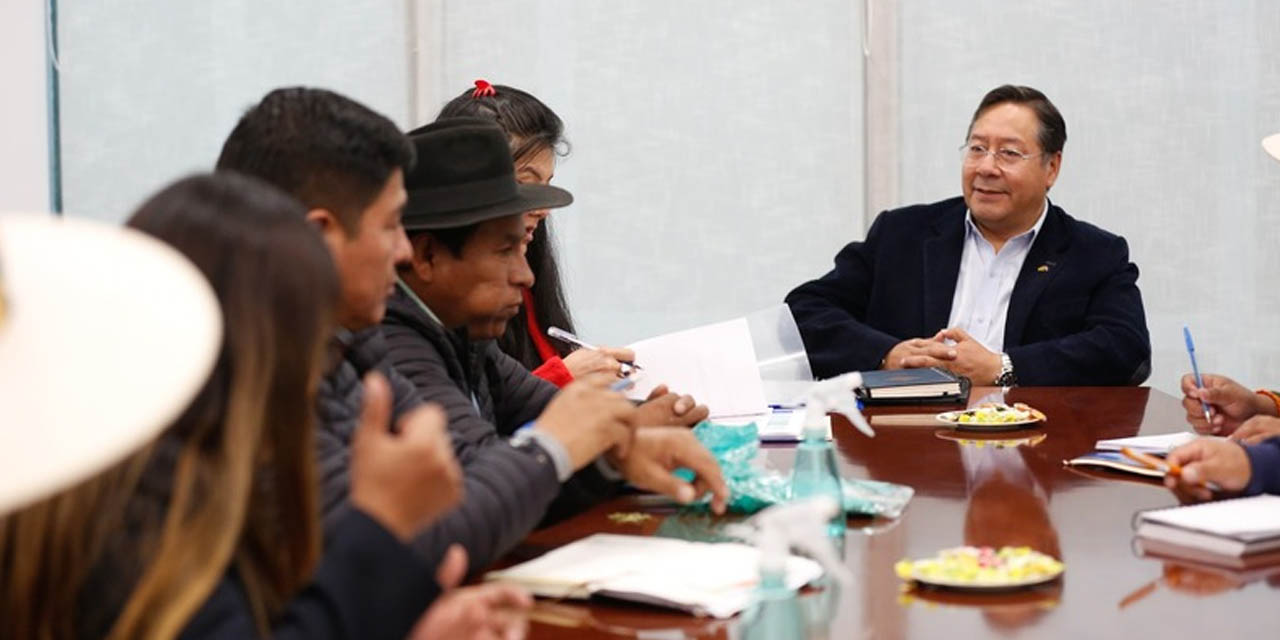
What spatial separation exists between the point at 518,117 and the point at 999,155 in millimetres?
1636

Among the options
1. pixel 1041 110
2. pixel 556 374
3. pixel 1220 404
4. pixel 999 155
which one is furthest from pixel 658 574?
pixel 1041 110

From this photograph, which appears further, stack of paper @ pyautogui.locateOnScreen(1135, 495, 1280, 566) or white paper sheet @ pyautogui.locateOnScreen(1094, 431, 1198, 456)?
white paper sheet @ pyautogui.locateOnScreen(1094, 431, 1198, 456)

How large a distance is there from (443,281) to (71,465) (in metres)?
1.31

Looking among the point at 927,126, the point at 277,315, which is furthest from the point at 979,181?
the point at 277,315

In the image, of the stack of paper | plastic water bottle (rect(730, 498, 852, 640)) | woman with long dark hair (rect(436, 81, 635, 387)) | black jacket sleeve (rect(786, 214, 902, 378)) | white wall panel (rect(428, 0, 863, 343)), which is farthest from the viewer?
white wall panel (rect(428, 0, 863, 343))

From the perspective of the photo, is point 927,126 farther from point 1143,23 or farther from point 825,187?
point 1143,23

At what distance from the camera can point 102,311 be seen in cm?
76

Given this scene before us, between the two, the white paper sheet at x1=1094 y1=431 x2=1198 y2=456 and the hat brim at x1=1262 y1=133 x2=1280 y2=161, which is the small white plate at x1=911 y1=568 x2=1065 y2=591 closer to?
the white paper sheet at x1=1094 y1=431 x2=1198 y2=456

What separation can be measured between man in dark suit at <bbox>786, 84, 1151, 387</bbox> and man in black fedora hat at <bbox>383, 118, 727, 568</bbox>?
1703mm

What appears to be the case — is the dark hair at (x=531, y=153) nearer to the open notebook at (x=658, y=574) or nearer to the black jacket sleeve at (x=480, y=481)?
the black jacket sleeve at (x=480, y=481)

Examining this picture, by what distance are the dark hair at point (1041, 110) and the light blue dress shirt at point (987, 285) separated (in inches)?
7.2

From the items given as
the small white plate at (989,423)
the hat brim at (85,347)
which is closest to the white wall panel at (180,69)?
the small white plate at (989,423)

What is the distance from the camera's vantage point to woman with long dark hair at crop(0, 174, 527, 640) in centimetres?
93

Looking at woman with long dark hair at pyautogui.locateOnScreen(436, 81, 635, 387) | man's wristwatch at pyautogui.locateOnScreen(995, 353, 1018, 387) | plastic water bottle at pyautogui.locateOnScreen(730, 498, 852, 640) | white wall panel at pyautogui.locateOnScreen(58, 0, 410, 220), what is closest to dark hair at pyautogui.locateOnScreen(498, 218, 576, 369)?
woman with long dark hair at pyautogui.locateOnScreen(436, 81, 635, 387)
